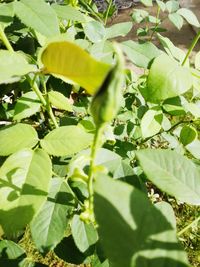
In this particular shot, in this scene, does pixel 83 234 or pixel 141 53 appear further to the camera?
pixel 141 53

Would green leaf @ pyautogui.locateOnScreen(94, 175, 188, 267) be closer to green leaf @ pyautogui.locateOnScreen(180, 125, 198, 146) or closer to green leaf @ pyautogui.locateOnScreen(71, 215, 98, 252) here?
green leaf @ pyautogui.locateOnScreen(71, 215, 98, 252)

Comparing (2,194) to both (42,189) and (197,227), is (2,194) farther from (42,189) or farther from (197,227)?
(197,227)

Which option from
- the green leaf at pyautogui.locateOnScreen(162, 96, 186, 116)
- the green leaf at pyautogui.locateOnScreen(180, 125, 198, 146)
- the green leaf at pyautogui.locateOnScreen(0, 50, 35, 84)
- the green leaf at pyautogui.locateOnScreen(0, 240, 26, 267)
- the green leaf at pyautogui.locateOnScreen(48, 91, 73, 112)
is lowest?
the green leaf at pyautogui.locateOnScreen(0, 240, 26, 267)

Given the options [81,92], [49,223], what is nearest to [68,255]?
[49,223]

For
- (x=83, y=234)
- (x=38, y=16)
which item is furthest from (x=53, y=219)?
(x=38, y=16)

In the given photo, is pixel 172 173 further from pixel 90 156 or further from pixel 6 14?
pixel 6 14

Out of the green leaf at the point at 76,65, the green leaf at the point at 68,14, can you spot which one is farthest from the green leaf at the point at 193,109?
the green leaf at the point at 76,65

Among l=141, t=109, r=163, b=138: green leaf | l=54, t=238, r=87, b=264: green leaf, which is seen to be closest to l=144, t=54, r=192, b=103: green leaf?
l=141, t=109, r=163, b=138: green leaf
